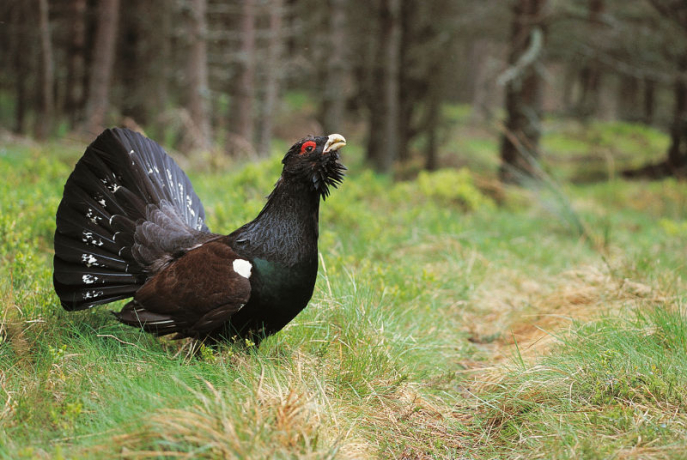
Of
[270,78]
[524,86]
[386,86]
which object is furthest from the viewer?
[270,78]

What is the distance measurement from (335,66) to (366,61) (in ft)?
17.8

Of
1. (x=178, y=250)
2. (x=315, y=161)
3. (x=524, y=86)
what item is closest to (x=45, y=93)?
(x=524, y=86)

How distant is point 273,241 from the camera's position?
335cm

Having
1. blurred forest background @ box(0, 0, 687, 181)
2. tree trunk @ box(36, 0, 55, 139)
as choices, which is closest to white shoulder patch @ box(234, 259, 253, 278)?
blurred forest background @ box(0, 0, 687, 181)

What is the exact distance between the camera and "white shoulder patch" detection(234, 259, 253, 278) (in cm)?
324

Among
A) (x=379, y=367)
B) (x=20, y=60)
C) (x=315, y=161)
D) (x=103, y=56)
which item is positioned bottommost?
(x=379, y=367)

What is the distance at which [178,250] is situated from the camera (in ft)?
12.1

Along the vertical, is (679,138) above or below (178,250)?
below

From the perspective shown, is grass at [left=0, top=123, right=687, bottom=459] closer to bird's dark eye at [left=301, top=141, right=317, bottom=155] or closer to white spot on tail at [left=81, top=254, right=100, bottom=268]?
white spot on tail at [left=81, top=254, right=100, bottom=268]

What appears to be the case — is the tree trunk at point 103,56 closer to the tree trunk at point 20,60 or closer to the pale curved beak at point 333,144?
the tree trunk at point 20,60

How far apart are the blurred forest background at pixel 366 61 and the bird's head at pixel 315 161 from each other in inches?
227

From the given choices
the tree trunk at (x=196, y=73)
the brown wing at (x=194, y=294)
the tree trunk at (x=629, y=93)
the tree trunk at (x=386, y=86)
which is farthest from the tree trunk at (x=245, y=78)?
the tree trunk at (x=629, y=93)

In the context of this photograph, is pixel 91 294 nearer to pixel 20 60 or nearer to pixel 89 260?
pixel 89 260

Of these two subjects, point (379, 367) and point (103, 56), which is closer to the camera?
point (379, 367)
